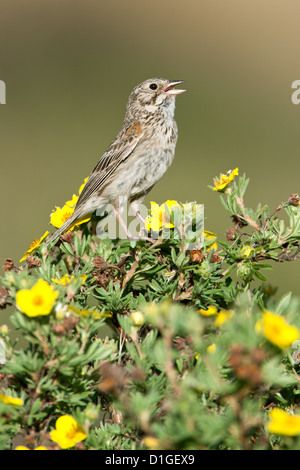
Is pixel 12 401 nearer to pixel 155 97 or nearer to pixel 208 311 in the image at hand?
pixel 208 311

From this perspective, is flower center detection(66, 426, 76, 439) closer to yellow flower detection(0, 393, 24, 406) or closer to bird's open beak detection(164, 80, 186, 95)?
yellow flower detection(0, 393, 24, 406)

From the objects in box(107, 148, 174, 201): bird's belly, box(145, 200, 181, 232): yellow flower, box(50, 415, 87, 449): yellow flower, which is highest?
box(107, 148, 174, 201): bird's belly

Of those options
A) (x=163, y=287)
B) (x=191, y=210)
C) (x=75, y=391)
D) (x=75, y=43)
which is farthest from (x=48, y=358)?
(x=75, y=43)

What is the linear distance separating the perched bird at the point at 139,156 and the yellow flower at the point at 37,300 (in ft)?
9.15

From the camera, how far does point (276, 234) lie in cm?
234

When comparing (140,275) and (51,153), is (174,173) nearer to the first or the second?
(51,153)

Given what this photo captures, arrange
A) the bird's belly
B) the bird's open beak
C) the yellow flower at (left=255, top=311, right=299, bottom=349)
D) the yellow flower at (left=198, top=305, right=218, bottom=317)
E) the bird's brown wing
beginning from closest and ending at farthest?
1. the yellow flower at (left=255, top=311, right=299, bottom=349)
2. the yellow flower at (left=198, top=305, right=218, bottom=317)
3. the bird's belly
4. the bird's brown wing
5. the bird's open beak

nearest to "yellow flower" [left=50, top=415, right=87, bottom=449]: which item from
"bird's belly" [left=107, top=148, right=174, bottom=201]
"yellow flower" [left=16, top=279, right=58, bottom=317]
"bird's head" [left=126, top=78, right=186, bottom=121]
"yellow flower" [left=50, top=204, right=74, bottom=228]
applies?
"yellow flower" [left=16, top=279, right=58, bottom=317]

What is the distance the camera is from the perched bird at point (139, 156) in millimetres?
4691

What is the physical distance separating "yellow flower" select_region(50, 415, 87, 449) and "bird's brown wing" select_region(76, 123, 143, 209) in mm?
3137

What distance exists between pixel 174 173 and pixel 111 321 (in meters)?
8.84

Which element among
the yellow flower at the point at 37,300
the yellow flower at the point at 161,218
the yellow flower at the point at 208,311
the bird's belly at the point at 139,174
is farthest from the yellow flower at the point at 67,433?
the bird's belly at the point at 139,174

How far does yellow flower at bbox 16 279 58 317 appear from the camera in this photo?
1.58m

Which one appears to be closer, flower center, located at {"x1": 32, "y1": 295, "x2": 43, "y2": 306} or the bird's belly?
flower center, located at {"x1": 32, "y1": 295, "x2": 43, "y2": 306}
